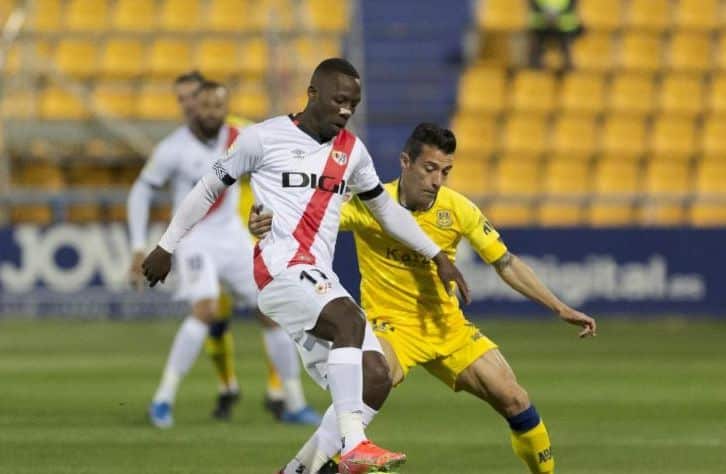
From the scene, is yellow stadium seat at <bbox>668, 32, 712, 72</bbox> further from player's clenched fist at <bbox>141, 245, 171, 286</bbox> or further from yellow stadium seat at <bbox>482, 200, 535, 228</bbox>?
player's clenched fist at <bbox>141, 245, 171, 286</bbox>

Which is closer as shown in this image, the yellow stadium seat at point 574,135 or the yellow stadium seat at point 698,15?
the yellow stadium seat at point 574,135

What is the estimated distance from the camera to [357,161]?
753cm

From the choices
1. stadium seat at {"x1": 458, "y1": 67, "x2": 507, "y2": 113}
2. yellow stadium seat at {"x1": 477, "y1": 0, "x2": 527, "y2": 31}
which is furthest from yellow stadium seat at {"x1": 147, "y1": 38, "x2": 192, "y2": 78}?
yellow stadium seat at {"x1": 477, "y1": 0, "x2": 527, "y2": 31}

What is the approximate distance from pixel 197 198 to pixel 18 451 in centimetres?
269

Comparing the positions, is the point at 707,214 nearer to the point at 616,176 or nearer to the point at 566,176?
the point at 616,176

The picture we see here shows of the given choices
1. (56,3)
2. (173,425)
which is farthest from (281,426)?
(56,3)

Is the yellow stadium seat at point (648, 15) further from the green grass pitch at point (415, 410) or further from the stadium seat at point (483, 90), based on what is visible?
the green grass pitch at point (415, 410)

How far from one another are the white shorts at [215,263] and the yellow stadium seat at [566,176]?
11261 mm

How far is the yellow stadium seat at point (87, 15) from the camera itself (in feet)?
80.7

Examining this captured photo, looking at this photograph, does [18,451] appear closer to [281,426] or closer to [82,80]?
[281,426]

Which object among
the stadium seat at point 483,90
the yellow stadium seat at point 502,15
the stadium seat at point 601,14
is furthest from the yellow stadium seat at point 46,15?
the stadium seat at point 601,14

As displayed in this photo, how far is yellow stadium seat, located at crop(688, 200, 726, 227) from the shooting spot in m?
21.5

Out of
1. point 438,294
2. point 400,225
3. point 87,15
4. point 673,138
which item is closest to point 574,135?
point 673,138

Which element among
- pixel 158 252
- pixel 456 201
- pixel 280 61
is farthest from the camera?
pixel 280 61
